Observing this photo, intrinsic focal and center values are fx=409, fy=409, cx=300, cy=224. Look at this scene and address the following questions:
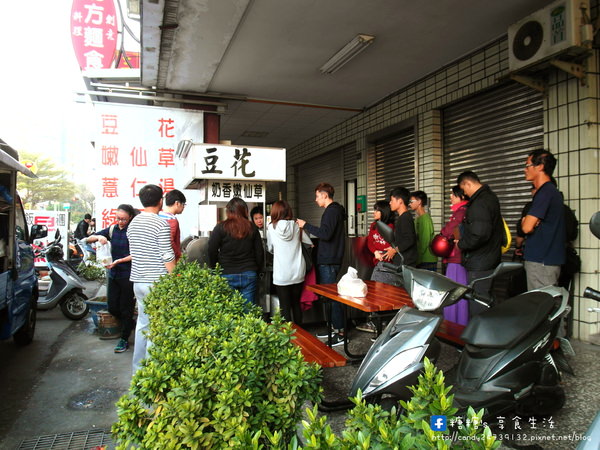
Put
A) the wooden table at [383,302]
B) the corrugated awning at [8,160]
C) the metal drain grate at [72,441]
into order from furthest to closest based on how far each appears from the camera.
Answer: the corrugated awning at [8,160] → the wooden table at [383,302] → the metal drain grate at [72,441]

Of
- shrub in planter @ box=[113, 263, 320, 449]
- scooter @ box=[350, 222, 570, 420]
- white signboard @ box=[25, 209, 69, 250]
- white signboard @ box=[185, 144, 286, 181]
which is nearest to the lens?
shrub in planter @ box=[113, 263, 320, 449]

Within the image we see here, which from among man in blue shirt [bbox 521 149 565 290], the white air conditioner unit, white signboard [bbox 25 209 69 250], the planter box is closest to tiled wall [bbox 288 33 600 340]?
the white air conditioner unit

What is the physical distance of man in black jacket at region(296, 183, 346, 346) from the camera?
485 cm

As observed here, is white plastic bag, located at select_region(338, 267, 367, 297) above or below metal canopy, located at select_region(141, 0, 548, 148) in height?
below

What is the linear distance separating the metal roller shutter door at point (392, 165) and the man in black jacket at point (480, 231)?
11.3 ft

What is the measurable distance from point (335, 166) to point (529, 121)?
564 centimetres

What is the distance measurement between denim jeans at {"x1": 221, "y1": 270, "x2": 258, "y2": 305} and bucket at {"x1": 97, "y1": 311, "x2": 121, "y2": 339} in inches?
91.3

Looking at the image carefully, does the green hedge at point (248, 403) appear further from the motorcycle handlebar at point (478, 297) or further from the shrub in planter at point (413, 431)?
the motorcycle handlebar at point (478, 297)

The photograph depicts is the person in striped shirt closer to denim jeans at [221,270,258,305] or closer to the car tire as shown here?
denim jeans at [221,270,258,305]

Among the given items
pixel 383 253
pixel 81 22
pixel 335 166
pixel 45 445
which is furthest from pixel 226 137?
pixel 45 445

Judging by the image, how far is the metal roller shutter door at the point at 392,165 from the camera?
299 inches

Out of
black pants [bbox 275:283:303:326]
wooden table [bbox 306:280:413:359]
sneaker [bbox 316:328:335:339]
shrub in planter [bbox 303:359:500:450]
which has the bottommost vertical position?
sneaker [bbox 316:328:335:339]

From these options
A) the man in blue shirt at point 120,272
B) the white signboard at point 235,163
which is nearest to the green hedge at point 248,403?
the white signboard at point 235,163

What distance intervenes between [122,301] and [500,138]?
563 centimetres
